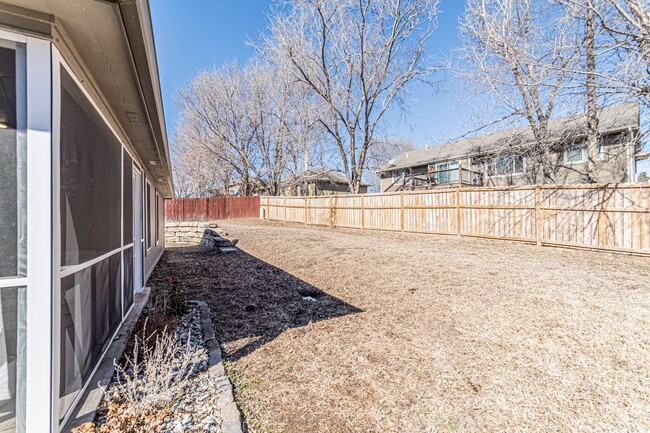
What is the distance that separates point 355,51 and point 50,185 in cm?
1686

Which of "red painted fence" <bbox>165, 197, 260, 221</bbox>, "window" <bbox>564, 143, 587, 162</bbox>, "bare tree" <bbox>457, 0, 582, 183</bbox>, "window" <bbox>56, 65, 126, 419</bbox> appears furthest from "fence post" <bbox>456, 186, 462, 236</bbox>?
"red painted fence" <bbox>165, 197, 260, 221</bbox>

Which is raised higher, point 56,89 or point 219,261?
point 56,89

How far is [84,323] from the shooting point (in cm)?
212

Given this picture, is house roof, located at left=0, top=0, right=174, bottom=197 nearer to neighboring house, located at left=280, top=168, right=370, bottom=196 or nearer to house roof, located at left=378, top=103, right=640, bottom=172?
house roof, located at left=378, top=103, right=640, bottom=172

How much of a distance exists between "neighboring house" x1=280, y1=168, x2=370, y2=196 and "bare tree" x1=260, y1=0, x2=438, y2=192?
4793 millimetres

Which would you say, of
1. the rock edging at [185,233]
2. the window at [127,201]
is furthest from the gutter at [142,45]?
the rock edging at [185,233]

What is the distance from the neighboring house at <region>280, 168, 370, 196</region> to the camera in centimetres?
2281

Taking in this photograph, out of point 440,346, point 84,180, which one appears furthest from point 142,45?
point 440,346

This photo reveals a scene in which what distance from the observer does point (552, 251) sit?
7836 mm

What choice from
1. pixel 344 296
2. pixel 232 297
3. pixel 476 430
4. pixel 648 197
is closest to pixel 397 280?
pixel 344 296

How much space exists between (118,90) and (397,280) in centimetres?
469

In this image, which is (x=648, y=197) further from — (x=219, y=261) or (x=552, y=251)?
(x=219, y=261)

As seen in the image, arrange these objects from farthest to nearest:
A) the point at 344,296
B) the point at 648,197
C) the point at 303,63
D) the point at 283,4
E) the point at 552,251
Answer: the point at 303,63 < the point at 283,4 < the point at 552,251 < the point at 648,197 < the point at 344,296

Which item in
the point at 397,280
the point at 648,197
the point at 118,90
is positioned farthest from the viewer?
the point at 648,197
